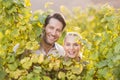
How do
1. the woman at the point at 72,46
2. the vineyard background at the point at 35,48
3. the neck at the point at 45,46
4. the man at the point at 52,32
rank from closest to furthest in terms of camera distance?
the vineyard background at the point at 35,48 < the woman at the point at 72,46 < the man at the point at 52,32 < the neck at the point at 45,46

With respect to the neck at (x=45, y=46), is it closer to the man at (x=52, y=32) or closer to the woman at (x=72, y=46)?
the man at (x=52, y=32)

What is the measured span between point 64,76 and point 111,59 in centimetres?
28

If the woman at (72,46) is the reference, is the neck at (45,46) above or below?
below

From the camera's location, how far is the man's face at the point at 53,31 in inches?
101

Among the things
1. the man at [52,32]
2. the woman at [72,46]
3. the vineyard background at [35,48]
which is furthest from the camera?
the man at [52,32]

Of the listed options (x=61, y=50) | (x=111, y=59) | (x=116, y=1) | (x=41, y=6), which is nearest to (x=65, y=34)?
(x=61, y=50)

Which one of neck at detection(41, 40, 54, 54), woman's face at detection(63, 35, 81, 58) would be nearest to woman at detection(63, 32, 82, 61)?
woman's face at detection(63, 35, 81, 58)

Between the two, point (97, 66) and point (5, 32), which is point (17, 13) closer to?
point (5, 32)

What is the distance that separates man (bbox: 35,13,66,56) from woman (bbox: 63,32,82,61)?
8 centimetres

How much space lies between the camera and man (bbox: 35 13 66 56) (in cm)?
255

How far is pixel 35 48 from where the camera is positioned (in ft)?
7.43

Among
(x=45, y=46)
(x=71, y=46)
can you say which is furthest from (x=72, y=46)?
(x=45, y=46)

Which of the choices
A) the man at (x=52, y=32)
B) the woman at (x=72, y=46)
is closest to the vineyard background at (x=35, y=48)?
the woman at (x=72, y=46)

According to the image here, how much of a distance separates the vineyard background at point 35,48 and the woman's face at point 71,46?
7cm
